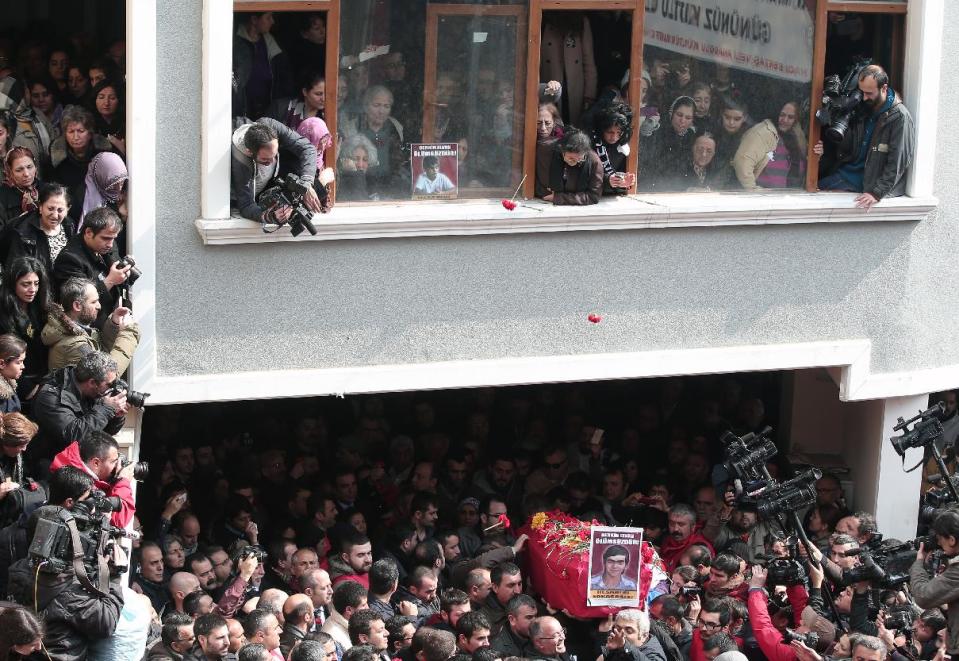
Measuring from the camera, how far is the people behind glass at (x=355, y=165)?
12.6 m

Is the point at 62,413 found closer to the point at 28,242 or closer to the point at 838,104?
the point at 28,242

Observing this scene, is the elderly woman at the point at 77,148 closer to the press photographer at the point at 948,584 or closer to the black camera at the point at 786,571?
the black camera at the point at 786,571

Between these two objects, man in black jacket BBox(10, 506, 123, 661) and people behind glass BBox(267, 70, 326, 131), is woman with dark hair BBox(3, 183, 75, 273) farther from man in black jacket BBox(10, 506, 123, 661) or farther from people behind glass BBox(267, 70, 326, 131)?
man in black jacket BBox(10, 506, 123, 661)

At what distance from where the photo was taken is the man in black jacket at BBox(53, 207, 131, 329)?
37.1ft

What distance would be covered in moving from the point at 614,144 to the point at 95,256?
3.83 m

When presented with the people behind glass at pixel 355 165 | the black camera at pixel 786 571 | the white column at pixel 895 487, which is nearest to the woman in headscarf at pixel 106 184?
the people behind glass at pixel 355 165

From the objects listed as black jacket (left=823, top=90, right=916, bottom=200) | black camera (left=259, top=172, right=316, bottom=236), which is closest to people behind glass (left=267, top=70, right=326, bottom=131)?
black camera (left=259, top=172, right=316, bottom=236)

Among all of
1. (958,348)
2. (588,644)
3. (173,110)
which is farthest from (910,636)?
(173,110)

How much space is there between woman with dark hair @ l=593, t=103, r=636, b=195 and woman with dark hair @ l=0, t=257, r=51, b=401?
13.2ft

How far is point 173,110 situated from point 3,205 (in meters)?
1.22

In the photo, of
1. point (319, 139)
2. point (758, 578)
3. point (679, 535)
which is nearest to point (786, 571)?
point (758, 578)

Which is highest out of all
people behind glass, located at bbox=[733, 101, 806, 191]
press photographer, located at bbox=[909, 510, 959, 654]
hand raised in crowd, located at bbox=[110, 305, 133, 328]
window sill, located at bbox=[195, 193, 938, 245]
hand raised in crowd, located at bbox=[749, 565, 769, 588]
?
people behind glass, located at bbox=[733, 101, 806, 191]

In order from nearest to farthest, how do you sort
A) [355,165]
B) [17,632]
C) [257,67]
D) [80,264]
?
[17,632] → [80,264] → [257,67] → [355,165]

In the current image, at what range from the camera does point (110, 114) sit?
40.1ft
